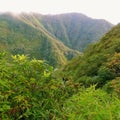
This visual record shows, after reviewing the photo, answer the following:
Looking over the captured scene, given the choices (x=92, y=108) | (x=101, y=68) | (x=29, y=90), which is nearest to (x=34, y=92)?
(x=29, y=90)

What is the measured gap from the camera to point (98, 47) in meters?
50.9

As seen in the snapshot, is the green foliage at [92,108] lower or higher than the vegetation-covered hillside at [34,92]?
lower

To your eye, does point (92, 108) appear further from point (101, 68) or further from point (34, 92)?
point (101, 68)

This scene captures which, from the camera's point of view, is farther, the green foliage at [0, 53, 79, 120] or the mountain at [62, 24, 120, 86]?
the mountain at [62, 24, 120, 86]

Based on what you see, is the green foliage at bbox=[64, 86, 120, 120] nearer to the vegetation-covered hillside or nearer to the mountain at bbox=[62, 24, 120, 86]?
the vegetation-covered hillside

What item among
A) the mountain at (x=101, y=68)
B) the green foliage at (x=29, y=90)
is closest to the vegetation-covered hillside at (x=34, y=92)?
the green foliage at (x=29, y=90)

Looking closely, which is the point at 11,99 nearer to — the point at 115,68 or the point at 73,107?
the point at 73,107

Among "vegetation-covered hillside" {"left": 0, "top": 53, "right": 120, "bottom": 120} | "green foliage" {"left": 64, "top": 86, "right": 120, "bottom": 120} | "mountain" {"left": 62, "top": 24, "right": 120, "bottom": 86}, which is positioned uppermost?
"mountain" {"left": 62, "top": 24, "right": 120, "bottom": 86}

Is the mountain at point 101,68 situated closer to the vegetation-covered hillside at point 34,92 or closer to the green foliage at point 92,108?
the vegetation-covered hillside at point 34,92

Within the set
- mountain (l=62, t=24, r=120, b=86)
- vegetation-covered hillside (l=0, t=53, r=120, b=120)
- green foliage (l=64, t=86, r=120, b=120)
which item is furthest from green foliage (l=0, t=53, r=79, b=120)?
mountain (l=62, t=24, r=120, b=86)

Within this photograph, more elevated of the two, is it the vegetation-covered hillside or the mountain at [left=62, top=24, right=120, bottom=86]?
the mountain at [left=62, top=24, right=120, bottom=86]

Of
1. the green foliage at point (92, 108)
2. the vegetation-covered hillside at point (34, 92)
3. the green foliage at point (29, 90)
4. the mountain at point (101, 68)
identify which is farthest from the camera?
the mountain at point (101, 68)

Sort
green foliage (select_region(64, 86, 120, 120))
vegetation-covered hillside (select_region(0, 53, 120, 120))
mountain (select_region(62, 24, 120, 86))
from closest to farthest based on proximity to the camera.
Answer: green foliage (select_region(64, 86, 120, 120)) < vegetation-covered hillside (select_region(0, 53, 120, 120)) < mountain (select_region(62, 24, 120, 86))

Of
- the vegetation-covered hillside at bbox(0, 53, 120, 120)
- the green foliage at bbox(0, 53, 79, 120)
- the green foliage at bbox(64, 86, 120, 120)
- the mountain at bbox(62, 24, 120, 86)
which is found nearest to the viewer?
the green foliage at bbox(64, 86, 120, 120)
